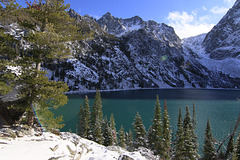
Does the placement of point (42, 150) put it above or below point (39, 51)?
below

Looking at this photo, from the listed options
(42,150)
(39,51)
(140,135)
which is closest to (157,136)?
(140,135)

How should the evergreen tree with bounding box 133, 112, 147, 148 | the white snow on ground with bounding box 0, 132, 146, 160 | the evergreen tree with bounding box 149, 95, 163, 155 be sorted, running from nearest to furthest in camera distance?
1. the white snow on ground with bounding box 0, 132, 146, 160
2. the evergreen tree with bounding box 133, 112, 147, 148
3. the evergreen tree with bounding box 149, 95, 163, 155

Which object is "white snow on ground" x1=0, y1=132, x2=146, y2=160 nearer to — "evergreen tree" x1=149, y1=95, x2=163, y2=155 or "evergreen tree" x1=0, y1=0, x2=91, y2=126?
"evergreen tree" x1=0, y1=0, x2=91, y2=126

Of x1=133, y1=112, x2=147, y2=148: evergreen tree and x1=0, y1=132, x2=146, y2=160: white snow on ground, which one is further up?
x1=0, y1=132, x2=146, y2=160: white snow on ground

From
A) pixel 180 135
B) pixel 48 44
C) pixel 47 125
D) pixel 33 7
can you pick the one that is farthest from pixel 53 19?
pixel 180 135

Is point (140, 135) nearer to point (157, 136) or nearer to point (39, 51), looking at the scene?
point (157, 136)

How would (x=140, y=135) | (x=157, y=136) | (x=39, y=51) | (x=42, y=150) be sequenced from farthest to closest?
(x=140, y=135), (x=157, y=136), (x=39, y=51), (x=42, y=150)

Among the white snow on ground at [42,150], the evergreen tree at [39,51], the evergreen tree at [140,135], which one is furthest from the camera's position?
the evergreen tree at [140,135]

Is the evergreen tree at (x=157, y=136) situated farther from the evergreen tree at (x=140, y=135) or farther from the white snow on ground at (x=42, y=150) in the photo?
the white snow on ground at (x=42, y=150)

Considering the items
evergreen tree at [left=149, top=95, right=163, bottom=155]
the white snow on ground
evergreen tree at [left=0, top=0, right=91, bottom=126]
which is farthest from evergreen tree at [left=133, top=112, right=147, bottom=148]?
evergreen tree at [left=0, top=0, right=91, bottom=126]

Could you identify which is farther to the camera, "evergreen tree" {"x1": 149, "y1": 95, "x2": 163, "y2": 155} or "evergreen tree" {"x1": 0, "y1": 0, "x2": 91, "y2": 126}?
"evergreen tree" {"x1": 149, "y1": 95, "x2": 163, "y2": 155}

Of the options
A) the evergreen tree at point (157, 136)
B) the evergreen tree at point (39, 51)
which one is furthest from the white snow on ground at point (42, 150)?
the evergreen tree at point (157, 136)

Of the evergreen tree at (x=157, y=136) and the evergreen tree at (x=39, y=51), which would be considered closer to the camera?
the evergreen tree at (x=39, y=51)

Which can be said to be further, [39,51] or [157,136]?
[157,136]
